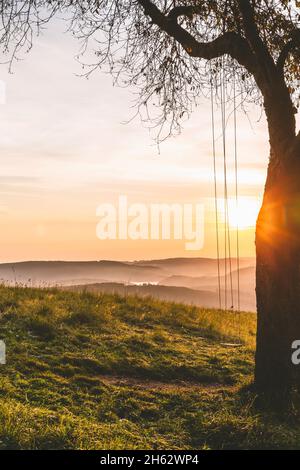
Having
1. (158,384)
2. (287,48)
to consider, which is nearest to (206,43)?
(287,48)

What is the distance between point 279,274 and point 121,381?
3.12 metres

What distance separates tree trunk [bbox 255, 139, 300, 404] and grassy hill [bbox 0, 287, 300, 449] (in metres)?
0.59

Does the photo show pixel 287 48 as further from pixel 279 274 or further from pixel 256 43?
pixel 279 274

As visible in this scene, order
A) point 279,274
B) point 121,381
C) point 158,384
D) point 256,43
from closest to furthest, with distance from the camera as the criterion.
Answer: point 279,274
point 256,43
point 121,381
point 158,384


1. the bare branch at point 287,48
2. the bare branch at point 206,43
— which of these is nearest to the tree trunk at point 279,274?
the bare branch at point 287,48

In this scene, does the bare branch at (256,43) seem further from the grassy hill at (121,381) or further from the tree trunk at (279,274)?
the grassy hill at (121,381)

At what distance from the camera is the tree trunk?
27.3 feet

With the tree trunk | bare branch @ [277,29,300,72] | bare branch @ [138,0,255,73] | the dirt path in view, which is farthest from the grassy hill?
bare branch @ [138,0,255,73]

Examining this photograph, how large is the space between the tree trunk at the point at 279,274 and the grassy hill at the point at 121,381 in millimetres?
588

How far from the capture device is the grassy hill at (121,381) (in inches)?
254

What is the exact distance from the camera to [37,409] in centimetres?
679

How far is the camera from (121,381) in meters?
9.00

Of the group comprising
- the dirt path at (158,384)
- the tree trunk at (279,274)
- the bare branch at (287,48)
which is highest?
the bare branch at (287,48)
